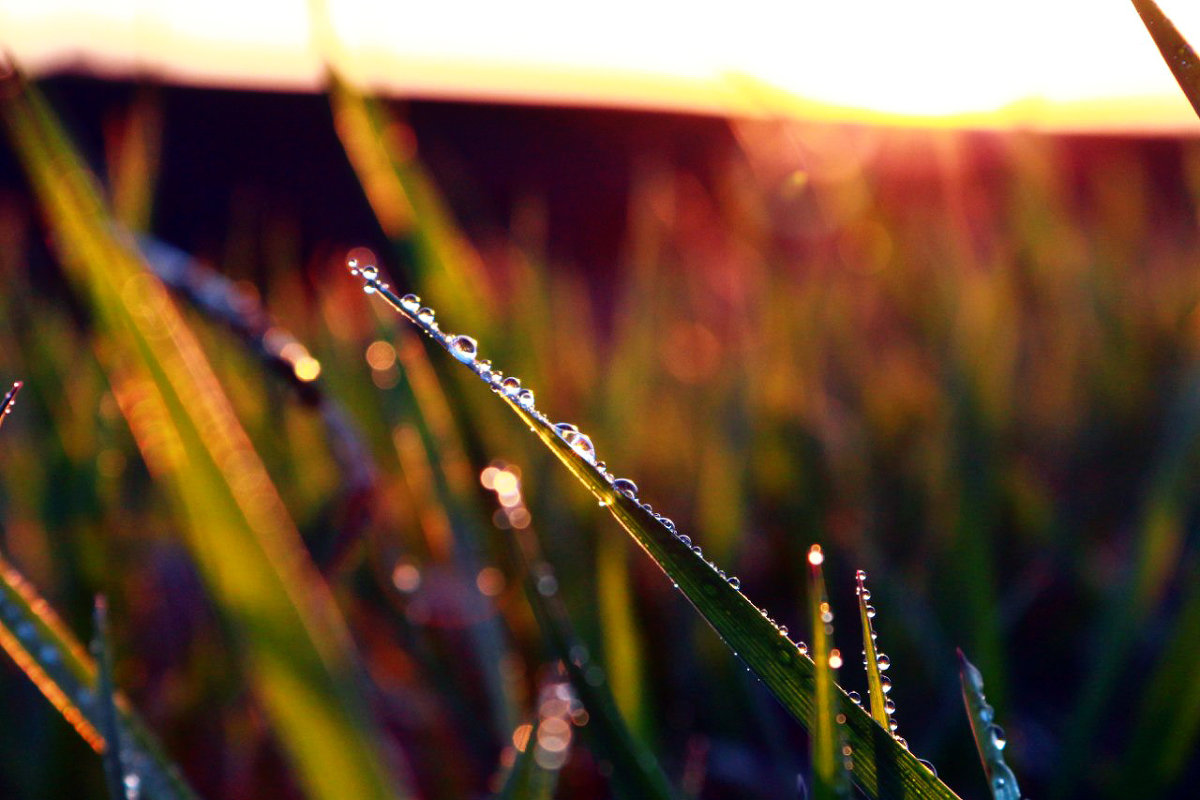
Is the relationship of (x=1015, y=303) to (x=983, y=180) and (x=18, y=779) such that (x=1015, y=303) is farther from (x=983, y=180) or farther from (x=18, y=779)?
(x=18, y=779)

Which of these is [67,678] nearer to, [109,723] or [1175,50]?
[109,723]

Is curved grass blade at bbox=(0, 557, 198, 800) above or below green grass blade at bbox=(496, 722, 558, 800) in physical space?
above

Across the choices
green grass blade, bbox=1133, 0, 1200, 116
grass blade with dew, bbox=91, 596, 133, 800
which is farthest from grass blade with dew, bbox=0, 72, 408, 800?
green grass blade, bbox=1133, 0, 1200, 116

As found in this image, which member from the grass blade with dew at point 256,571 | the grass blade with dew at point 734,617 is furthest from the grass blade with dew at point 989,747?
the grass blade with dew at point 256,571

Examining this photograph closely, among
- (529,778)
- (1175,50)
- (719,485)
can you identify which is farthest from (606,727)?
(719,485)

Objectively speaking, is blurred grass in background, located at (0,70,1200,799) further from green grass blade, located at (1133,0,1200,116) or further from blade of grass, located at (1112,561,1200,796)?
green grass blade, located at (1133,0,1200,116)

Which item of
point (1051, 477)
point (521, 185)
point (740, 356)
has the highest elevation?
point (521, 185)

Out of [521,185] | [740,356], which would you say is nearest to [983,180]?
[740,356]
